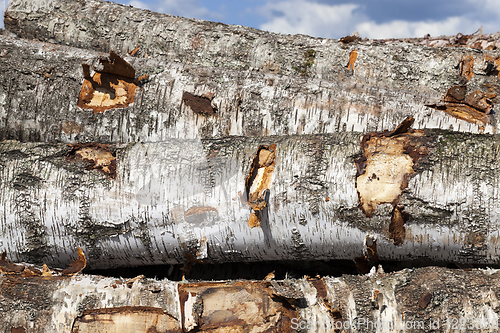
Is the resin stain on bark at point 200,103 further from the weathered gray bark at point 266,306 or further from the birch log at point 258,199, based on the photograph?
the weathered gray bark at point 266,306

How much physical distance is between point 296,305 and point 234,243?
0.51 m

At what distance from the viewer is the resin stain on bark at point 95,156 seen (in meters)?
2.27

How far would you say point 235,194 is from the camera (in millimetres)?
2104

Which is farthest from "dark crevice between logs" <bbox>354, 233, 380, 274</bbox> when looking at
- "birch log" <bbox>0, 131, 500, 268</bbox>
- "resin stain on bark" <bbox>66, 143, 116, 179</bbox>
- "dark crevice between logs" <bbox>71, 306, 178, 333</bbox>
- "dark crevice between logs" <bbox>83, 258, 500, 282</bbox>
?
"resin stain on bark" <bbox>66, 143, 116, 179</bbox>

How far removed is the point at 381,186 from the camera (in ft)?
6.63

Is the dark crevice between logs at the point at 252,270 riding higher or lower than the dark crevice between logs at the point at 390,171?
lower

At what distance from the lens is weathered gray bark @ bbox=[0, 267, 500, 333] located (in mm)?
1811

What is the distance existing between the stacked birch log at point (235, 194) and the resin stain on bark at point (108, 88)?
0.01 meters

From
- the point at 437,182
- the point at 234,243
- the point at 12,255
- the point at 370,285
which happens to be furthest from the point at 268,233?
the point at 12,255

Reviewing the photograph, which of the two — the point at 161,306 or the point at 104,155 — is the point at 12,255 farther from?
the point at 161,306

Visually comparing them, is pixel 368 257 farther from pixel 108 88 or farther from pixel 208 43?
pixel 208 43

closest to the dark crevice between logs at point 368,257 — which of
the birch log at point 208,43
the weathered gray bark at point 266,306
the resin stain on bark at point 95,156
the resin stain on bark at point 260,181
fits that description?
the weathered gray bark at point 266,306

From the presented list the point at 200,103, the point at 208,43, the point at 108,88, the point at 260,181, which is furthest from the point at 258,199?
the point at 208,43

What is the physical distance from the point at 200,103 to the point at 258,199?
0.98 m
